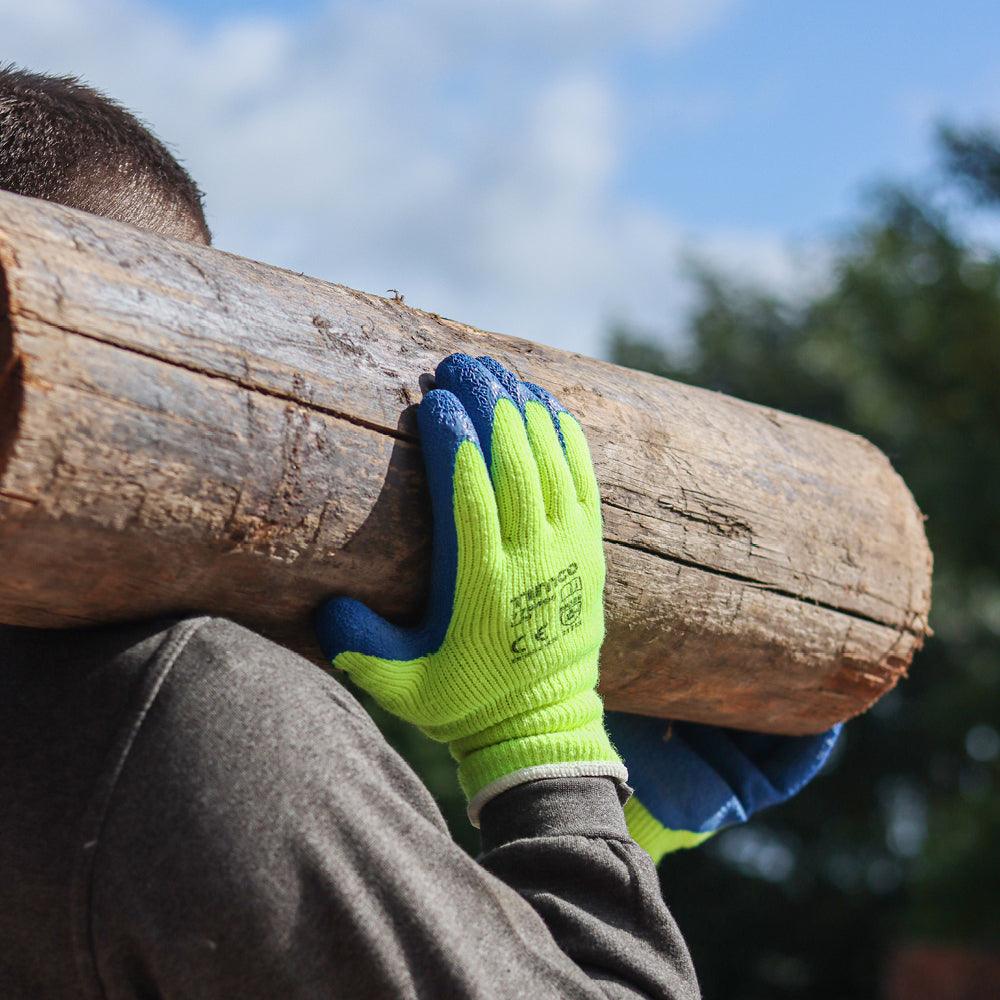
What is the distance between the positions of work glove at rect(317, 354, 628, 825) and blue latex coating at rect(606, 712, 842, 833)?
2.11ft

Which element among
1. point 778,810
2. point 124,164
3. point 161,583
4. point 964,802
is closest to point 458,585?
point 161,583

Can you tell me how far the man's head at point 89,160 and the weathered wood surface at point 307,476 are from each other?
29cm

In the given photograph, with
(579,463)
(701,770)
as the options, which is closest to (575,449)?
(579,463)

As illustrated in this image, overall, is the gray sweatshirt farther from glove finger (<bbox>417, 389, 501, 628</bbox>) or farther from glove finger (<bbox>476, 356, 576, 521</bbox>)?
glove finger (<bbox>476, 356, 576, 521</bbox>)

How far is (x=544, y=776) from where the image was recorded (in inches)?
60.7

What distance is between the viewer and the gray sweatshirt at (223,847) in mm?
1225

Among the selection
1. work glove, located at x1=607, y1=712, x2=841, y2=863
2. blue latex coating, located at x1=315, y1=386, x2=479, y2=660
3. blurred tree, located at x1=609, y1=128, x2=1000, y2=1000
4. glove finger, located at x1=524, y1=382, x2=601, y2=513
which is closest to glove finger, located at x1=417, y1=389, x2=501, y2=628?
blue latex coating, located at x1=315, y1=386, x2=479, y2=660

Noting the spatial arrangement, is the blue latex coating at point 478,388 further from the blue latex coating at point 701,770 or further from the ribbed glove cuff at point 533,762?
the blue latex coating at point 701,770

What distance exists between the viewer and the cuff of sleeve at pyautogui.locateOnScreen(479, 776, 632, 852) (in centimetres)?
152

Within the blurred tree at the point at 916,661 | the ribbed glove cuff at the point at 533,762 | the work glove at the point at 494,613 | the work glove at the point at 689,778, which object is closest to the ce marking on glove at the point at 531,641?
the work glove at the point at 494,613

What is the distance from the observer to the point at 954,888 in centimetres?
1007

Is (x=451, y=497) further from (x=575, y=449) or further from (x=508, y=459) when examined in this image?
(x=575, y=449)

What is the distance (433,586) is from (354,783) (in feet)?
1.00

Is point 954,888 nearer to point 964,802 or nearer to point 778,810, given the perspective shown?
point 964,802
